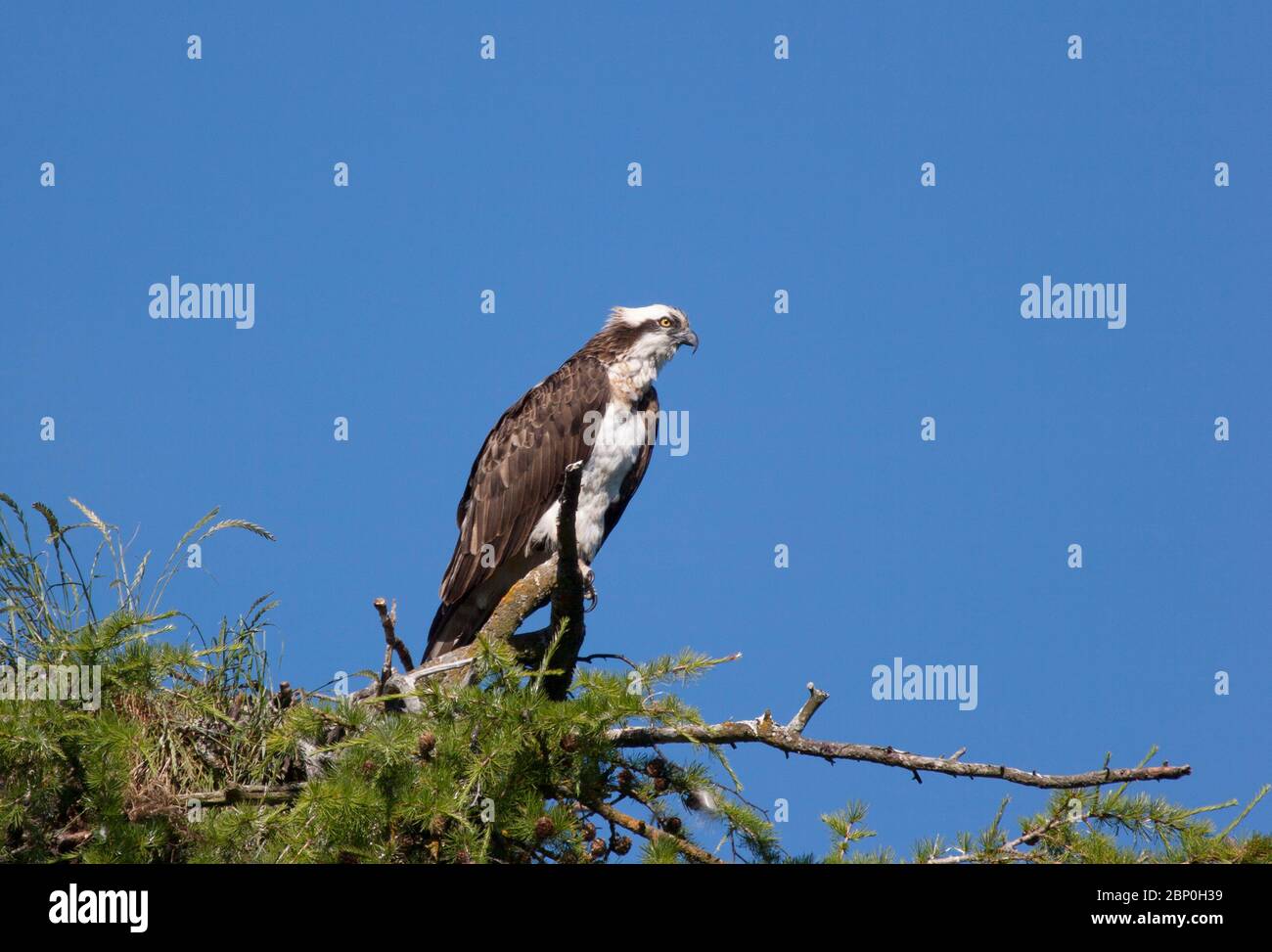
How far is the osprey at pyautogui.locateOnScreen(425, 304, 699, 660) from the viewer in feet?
39.2

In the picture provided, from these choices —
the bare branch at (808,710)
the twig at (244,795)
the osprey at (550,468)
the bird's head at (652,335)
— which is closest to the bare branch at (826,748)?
the bare branch at (808,710)

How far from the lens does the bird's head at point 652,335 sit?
13.2 metres

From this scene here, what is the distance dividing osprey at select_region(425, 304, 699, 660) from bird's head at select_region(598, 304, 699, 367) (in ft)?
0.04

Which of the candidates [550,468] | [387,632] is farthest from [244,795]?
[550,468]

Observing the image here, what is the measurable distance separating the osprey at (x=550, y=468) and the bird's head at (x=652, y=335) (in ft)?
0.04

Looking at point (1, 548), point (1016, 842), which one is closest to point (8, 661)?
point (1, 548)

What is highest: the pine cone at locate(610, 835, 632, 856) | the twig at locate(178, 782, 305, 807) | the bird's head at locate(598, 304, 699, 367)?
the bird's head at locate(598, 304, 699, 367)

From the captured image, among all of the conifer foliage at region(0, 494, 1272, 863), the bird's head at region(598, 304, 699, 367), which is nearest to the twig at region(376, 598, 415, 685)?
the conifer foliage at region(0, 494, 1272, 863)

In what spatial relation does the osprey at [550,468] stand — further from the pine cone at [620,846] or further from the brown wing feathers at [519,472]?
the pine cone at [620,846]

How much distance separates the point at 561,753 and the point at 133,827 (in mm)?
2135

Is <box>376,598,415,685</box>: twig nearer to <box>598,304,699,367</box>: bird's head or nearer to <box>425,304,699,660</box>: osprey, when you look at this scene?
<box>425,304,699,660</box>: osprey

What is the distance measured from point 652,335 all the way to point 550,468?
1.76 m

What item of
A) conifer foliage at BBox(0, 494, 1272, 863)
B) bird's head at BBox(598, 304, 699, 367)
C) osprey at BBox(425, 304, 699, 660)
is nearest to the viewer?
conifer foliage at BBox(0, 494, 1272, 863)

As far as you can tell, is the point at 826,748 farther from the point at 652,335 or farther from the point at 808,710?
the point at 652,335
